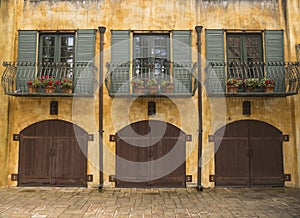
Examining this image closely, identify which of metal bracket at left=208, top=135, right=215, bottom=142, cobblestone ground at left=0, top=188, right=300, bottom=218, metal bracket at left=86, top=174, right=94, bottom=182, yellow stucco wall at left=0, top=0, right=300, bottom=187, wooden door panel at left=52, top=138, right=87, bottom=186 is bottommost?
cobblestone ground at left=0, top=188, right=300, bottom=218

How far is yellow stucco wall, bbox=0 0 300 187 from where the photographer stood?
1055 cm

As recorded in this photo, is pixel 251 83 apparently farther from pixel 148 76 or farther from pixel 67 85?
pixel 67 85

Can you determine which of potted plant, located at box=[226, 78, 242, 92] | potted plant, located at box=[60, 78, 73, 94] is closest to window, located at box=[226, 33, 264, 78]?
potted plant, located at box=[226, 78, 242, 92]

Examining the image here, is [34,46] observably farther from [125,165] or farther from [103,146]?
[125,165]

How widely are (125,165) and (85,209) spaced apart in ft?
8.86

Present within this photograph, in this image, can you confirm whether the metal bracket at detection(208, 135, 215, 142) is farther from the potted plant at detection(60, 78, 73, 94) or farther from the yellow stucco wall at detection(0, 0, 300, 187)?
the potted plant at detection(60, 78, 73, 94)

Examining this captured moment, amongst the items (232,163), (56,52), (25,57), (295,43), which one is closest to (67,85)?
(56,52)

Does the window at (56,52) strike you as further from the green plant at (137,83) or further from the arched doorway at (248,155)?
the arched doorway at (248,155)

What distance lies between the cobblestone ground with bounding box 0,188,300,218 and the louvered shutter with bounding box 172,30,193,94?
3.46m

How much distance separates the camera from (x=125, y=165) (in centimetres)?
1047

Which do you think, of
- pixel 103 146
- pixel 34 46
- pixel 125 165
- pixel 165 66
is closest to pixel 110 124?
pixel 103 146

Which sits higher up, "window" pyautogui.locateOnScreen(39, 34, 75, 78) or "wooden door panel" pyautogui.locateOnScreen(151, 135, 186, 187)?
"window" pyautogui.locateOnScreen(39, 34, 75, 78)

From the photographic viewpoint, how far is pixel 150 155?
1050cm

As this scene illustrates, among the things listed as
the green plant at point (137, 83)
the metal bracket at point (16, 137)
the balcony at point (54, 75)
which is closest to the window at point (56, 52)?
the balcony at point (54, 75)
